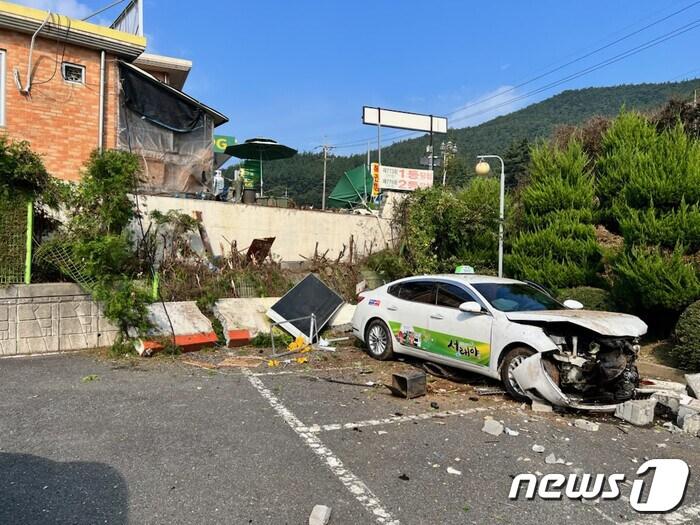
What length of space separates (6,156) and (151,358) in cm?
397

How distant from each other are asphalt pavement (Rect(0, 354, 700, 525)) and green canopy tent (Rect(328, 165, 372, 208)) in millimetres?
13089

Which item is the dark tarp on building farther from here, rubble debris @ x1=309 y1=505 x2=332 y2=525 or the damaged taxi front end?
rubble debris @ x1=309 y1=505 x2=332 y2=525

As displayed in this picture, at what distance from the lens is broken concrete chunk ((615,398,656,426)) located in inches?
209

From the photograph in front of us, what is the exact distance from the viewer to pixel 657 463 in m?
A: 4.38

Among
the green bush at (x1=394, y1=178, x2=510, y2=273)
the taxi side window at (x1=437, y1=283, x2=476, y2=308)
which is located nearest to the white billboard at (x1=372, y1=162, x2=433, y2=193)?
the green bush at (x1=394, y1=178, x2=510, y2=273)

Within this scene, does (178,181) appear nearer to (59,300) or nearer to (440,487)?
(59,300)

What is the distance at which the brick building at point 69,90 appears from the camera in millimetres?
11641

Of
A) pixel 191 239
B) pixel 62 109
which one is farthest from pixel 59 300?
pixel 62 109

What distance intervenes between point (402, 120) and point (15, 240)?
17.9 meters

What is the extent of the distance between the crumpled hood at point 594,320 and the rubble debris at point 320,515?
12.1ft

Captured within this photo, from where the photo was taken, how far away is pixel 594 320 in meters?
5.67

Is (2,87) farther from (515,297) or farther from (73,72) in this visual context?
(515,297)

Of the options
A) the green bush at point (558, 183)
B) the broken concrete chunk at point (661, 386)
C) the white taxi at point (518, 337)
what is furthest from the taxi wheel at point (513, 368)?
the green bush at point (558, 183)

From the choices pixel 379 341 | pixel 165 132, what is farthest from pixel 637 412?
pixel 165 132
